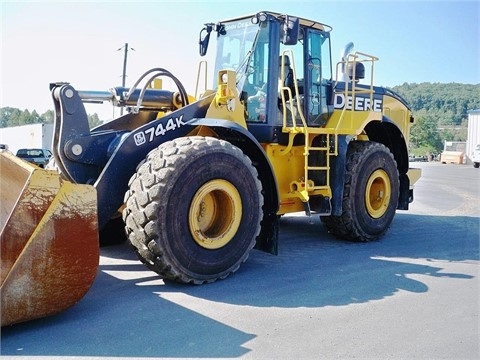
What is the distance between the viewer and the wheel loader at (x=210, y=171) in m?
3.66

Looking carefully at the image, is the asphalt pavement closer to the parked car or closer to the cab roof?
the cab roof

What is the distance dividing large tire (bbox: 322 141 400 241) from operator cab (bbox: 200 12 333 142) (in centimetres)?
79

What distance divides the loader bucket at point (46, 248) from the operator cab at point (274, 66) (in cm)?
283

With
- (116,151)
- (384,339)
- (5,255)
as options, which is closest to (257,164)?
(116,151)

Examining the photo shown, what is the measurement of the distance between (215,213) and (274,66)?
2034 mm

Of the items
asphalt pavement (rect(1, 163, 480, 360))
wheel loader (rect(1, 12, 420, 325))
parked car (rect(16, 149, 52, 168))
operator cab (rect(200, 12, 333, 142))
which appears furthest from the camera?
parked car (rect(16, 149, 52, 168))

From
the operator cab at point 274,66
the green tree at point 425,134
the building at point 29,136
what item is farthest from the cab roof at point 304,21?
the green tree at point 425,134

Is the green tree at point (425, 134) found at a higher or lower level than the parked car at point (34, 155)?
higher

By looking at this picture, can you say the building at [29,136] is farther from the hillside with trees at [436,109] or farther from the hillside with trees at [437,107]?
the hillside with trees at [437,107]

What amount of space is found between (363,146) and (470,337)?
145 inches

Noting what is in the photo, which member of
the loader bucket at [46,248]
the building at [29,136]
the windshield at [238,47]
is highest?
the windshield at [238,47]

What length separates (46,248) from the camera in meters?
3.58

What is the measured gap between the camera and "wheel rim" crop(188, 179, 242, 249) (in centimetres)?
473

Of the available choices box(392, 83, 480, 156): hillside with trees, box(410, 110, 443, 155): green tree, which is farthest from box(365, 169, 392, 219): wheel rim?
box(410, 110, 443, 155): green tree
